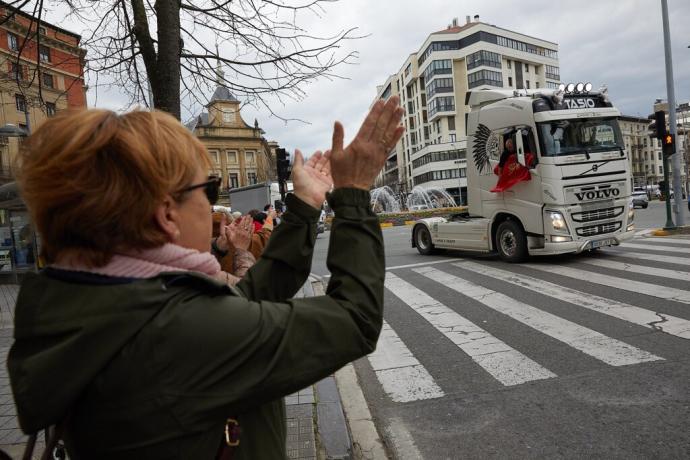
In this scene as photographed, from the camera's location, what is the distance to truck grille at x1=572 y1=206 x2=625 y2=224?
9.39 metres

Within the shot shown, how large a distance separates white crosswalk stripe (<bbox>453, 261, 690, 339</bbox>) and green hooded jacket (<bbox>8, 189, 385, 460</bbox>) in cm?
528

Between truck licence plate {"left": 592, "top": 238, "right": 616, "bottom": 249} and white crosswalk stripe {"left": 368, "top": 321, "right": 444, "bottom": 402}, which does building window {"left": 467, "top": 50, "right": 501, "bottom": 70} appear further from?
white crosswalk stripe {"left": 368, "top": 321, "right": 444, "bottom": 402}

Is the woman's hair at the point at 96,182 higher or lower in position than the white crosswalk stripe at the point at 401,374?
higher

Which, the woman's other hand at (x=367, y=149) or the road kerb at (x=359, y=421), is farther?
the road kerb at (x=359, y=421)

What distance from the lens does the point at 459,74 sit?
70.0 metres

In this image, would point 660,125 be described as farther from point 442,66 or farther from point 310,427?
point 442,66

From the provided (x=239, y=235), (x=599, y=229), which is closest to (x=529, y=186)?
(x=599, y=229)

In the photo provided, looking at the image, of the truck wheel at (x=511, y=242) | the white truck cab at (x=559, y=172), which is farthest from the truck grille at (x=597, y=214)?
the truck wheel at (x=511, y=242)

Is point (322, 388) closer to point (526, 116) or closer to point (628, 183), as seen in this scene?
point (526, 116)

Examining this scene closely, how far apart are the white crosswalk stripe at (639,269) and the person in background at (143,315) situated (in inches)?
330

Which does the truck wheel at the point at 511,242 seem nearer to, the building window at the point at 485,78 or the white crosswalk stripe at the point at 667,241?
the white crosswalk stripe at the point at 667,241

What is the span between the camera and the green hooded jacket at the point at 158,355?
37.0 inches

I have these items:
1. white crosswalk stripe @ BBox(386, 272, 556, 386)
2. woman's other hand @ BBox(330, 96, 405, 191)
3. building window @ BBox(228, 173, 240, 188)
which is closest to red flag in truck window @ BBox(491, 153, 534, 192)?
white crosswalk stripe @ BBox(386, 272, 556, 386)

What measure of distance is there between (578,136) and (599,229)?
193 centimetres
